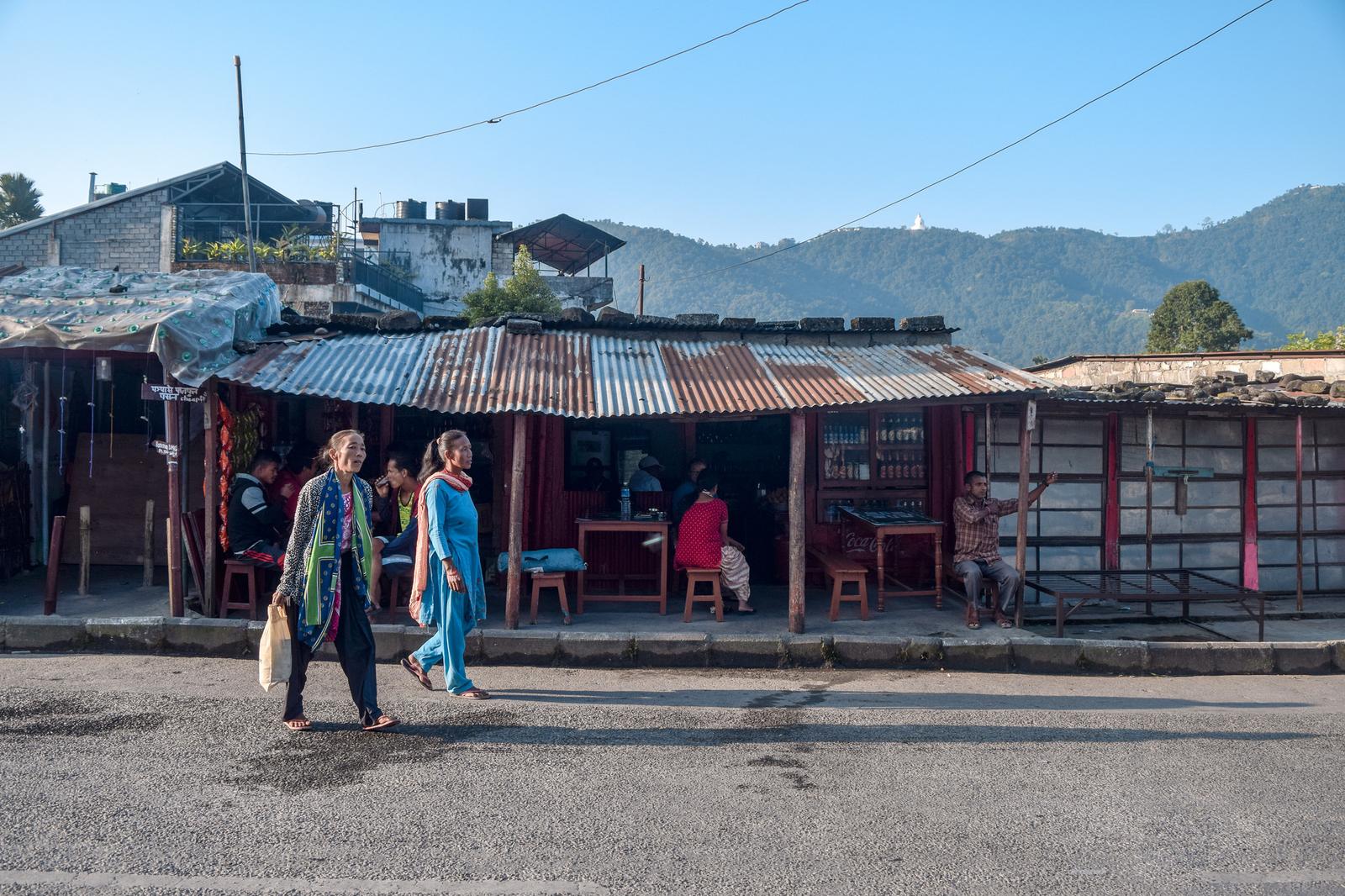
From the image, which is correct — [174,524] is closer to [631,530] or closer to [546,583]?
[546,583]

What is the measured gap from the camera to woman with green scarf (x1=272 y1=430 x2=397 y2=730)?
543 centimetres

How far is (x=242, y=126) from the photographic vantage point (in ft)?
61.6

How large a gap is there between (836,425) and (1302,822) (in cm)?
620

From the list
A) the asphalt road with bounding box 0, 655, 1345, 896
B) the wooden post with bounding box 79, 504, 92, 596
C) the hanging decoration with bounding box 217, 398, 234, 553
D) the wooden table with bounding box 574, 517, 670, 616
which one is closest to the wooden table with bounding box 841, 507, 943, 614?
the wooden table with bounding box 574, 517, 670, 616

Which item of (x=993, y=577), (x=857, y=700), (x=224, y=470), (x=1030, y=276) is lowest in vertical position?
(x=857, y=700)

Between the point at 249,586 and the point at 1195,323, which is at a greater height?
the point at 1195,323

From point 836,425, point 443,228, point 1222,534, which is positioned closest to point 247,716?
point 836,425

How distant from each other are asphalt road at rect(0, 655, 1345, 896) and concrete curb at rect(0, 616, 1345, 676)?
532mm

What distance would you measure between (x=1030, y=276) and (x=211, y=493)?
128 m

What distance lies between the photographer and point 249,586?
7.81 metres

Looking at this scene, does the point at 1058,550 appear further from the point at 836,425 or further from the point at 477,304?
the point at 477,304

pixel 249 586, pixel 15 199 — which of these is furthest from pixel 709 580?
pixel 15 199

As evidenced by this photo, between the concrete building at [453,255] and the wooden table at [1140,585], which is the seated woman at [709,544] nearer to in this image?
the wooden table at [1140,585]

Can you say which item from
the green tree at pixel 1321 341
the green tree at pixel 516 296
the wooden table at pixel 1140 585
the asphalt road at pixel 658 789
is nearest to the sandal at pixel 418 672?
the asphalt road at pixel 658 789
